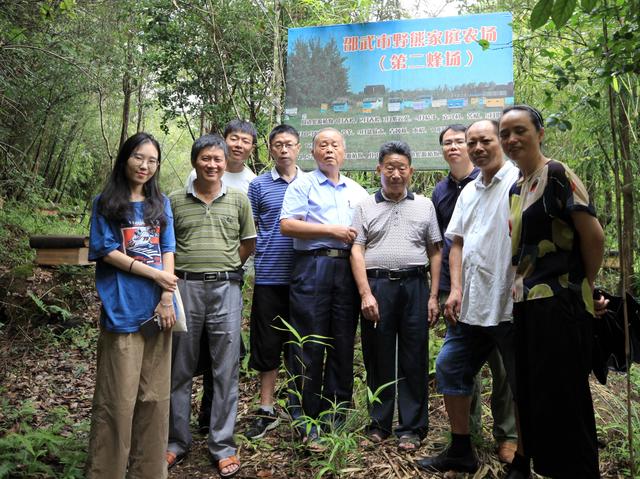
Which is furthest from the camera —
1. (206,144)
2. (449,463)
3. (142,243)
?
(206,144)

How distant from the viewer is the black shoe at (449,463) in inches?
112

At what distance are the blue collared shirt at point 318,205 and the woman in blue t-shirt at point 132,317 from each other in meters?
0.78

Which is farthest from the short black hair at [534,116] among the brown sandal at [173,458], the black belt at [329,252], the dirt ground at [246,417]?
the brown sandal at [173,458]

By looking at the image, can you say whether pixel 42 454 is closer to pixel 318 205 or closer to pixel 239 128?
pixel 318 205

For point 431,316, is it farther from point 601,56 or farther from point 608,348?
point 601,56

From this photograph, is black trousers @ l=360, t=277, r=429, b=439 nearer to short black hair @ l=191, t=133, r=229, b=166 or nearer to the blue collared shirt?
the blue collared shirt

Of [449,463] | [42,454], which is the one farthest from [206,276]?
[449,463]

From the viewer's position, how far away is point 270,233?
3.53 meters

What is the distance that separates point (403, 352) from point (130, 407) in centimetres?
154

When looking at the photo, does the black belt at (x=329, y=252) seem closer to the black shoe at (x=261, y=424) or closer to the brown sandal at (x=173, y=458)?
the black shoe at (x=261, y=424)

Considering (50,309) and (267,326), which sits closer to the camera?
(267,326)

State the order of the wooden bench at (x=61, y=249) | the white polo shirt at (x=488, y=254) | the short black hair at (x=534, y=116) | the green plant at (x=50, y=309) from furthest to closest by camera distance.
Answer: the wooden bench at (x=61, y=249)
the green plant at (x=50, y=309)
the white polo shirt at (x=488, y=254)
the short black hair at (x=534, y=116)

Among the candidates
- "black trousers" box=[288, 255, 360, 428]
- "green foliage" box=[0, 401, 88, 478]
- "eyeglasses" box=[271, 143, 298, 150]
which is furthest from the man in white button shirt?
"green foliage" box=[0, 401, 88, 478]

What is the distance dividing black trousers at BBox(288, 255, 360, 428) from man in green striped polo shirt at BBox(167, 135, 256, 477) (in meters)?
0.37
